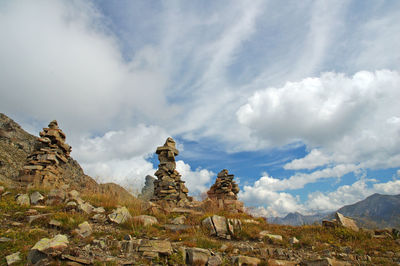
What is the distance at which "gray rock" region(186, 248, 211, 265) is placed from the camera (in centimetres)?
561

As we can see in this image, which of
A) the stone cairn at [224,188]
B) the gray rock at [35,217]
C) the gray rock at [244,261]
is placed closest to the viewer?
the gray rock at [244,261]

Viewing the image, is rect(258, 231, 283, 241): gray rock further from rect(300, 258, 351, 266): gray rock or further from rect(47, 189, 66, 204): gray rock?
rect(47, 189, 66, 204): gray rock

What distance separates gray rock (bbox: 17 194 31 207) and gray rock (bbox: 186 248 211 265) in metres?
6.73

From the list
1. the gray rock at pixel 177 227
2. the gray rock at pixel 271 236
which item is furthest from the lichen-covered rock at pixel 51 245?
the gray rock at pixel 271 236

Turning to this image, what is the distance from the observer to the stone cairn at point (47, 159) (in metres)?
12.2

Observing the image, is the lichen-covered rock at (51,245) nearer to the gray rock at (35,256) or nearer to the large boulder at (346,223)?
the gray rock at (35,256)

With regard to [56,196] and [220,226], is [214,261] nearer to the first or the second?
[220,226]

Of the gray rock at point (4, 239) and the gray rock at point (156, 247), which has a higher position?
the gray rock at point (4, 239)

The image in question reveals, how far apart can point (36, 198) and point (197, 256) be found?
739cm

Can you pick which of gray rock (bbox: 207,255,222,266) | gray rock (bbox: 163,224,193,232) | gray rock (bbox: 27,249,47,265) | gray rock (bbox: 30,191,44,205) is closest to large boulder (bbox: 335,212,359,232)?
gray rock (bbox: 163,224,193,232)

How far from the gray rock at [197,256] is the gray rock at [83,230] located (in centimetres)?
Result: 300

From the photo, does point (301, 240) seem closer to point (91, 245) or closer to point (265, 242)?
point (265, 242)

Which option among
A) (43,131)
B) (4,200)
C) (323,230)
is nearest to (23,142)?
(43,131)

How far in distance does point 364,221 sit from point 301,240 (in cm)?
522
